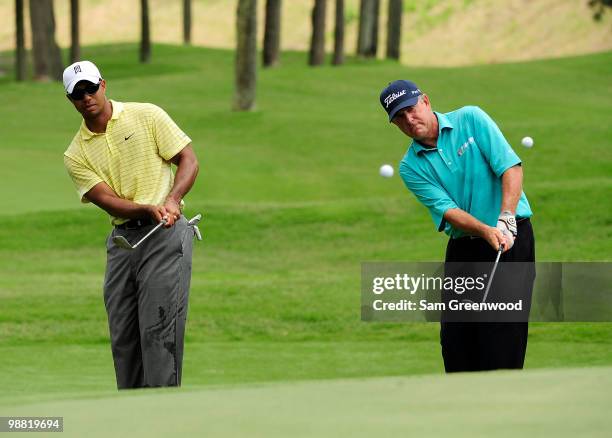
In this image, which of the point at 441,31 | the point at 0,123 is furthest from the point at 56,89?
the point at 441,31

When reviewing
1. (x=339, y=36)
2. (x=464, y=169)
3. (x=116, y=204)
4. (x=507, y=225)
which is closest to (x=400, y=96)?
(x=464, y=169)

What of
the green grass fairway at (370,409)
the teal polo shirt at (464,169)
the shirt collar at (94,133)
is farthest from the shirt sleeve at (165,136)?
the green grass fairway at (370,409)

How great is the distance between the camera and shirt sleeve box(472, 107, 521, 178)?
22.1 ft

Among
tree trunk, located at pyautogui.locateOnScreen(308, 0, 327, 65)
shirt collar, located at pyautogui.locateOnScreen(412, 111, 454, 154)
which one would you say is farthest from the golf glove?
tree trunk, located at pyautogui.locateOnScreen(308, 0, 327, 65)

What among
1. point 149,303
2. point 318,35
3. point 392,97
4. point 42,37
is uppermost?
point 392,97

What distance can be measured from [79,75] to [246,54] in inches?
875

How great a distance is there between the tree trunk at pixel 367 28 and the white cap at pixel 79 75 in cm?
3883

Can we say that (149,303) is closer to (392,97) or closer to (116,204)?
(116,204)

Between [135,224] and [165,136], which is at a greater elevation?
[165,136]

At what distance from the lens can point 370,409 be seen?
464 centimetres

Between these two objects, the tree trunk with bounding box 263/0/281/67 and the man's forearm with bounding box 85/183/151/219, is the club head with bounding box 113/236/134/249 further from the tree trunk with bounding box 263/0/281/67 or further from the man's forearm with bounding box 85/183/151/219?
the tree trunk with bounding box 263/0/281/67

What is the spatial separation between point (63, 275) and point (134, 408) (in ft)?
38.4

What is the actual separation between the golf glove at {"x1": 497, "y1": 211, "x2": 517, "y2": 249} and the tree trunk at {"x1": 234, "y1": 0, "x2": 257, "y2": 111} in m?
22.1

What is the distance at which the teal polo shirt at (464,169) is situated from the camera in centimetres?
686
